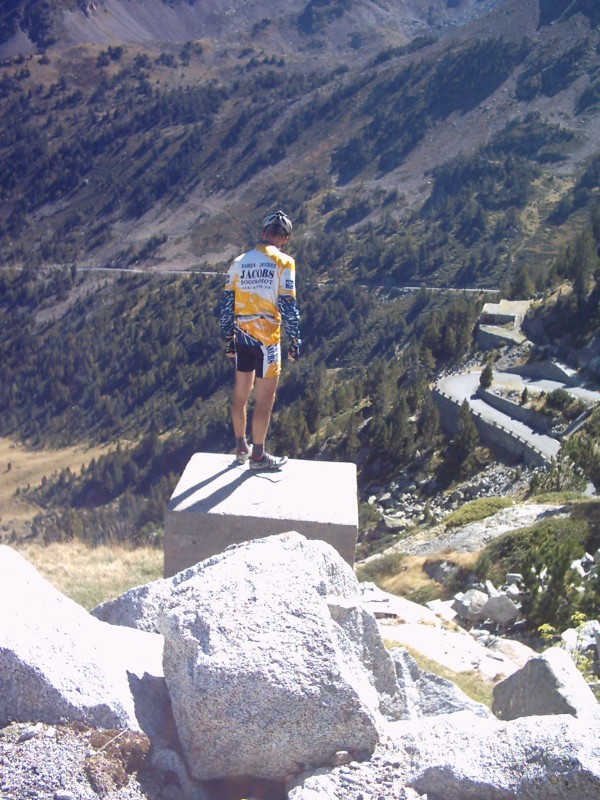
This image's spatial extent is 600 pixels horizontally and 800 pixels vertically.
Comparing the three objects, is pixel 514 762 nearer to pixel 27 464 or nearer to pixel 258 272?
pixel 258 272

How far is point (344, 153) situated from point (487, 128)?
19.4 metres

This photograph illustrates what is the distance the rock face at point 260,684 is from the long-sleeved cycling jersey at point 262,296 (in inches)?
122

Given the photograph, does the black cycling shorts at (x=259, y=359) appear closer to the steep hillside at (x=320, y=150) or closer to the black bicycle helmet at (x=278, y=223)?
the black bicycle helmet at (x=278, y=223)

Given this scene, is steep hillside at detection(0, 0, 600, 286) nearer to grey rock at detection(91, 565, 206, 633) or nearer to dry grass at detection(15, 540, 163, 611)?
dry grass at detection(15, 540, 163, 611)

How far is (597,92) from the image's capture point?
89250 mm

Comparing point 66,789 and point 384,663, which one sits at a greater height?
point 66,789

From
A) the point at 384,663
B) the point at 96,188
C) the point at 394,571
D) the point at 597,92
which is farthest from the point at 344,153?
the point at 384,663

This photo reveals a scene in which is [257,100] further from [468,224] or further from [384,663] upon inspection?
[384,663]

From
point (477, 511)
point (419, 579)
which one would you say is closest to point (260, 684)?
point (419, 579)

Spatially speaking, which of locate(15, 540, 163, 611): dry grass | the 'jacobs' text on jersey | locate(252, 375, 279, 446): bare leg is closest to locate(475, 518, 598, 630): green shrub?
locate(252, 375, 279, 446): bare leg

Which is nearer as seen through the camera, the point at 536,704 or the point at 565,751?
the point at 565,751

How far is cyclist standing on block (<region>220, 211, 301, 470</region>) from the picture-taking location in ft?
20.5

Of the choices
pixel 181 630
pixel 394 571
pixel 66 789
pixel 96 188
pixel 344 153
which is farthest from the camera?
pixel 96 188

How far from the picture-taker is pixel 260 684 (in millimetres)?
3070
